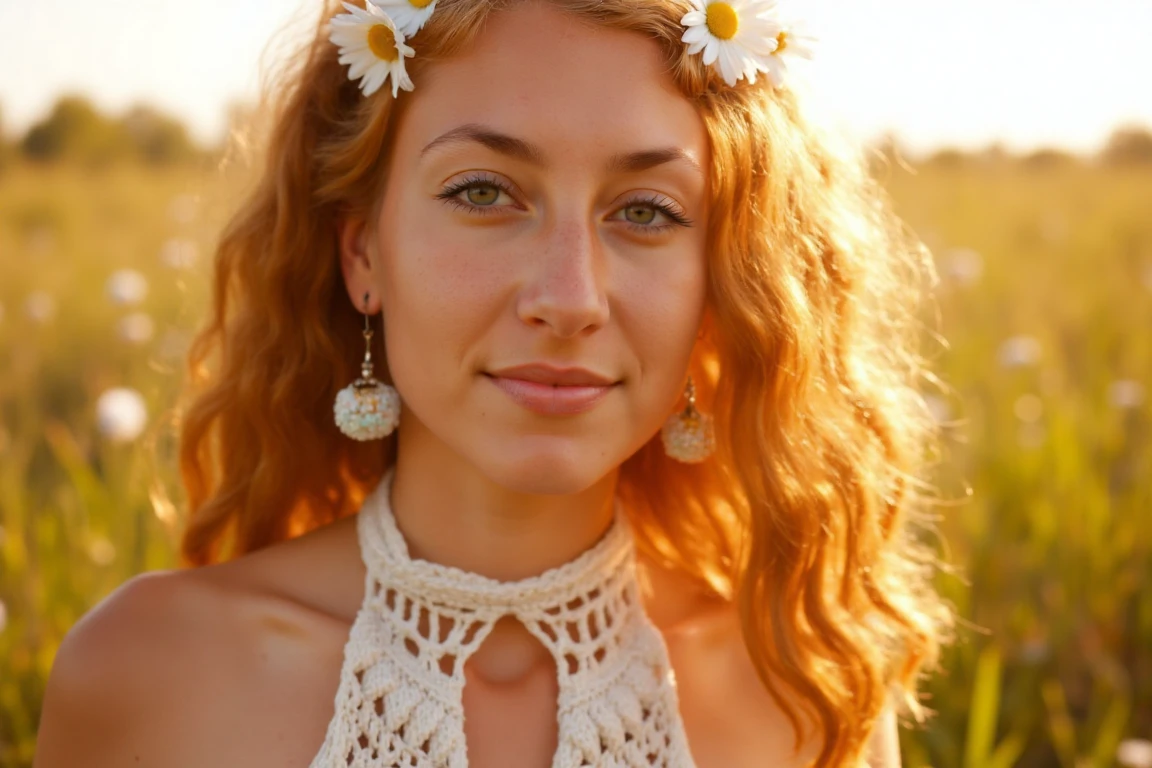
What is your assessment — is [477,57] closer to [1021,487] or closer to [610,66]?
[610,66]

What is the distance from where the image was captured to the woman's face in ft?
6.15

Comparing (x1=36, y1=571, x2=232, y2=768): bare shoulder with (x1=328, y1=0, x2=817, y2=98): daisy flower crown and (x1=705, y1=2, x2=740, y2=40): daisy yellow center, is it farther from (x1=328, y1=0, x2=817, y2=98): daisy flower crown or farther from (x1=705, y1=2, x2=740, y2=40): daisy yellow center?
(x1=705, y1=2, x2=740, y2=40): daisy yellow center

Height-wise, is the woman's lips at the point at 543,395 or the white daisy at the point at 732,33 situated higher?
the white daisy at the point at 732,33

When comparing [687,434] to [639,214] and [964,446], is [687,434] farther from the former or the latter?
[964,446]

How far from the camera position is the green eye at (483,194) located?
1.92 m

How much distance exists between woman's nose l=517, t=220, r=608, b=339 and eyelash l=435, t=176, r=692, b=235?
10 cm

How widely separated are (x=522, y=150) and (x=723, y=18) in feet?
1.53

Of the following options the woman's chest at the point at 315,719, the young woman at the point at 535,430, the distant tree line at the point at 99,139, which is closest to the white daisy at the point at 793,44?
the young woman at the point at 535,430

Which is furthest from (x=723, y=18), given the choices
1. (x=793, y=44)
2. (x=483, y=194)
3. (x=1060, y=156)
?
(x=1060, y=156)

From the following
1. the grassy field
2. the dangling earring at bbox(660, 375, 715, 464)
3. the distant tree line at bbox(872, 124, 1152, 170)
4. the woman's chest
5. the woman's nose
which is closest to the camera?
the woman's nose

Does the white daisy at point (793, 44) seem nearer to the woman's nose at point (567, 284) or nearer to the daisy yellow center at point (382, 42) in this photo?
the woman's nose at point (567, 284)

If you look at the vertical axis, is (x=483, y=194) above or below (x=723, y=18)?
below

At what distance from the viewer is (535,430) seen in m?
1.90

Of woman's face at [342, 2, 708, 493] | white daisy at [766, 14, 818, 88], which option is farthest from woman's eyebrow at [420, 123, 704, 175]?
white daisy at [766, 14, 818, 88]
